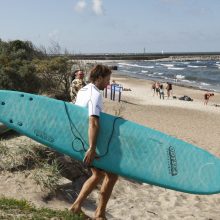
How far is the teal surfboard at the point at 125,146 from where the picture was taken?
15.9 feet

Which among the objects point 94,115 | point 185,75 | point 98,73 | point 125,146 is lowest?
point 185,75

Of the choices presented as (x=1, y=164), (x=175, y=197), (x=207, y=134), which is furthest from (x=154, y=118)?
(x=1, y=164)

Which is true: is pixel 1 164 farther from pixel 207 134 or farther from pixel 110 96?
pixel 110 96

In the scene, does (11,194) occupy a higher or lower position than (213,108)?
higher

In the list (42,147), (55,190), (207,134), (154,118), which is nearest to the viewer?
(55,190)

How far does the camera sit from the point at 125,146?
491cm

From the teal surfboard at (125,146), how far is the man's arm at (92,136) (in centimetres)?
32

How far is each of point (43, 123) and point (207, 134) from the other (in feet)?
31.5

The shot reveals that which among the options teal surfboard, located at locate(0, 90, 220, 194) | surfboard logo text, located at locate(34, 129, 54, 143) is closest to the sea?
teal surfboard, located at locate(0, 90, 220, 194)

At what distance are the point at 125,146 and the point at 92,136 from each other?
0.65 m

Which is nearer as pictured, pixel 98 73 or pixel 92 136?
pixel 92 136

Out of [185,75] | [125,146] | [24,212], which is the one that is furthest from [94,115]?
[185,75]

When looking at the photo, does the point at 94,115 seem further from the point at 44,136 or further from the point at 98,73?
the point at 44,136

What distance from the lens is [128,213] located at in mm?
5727
